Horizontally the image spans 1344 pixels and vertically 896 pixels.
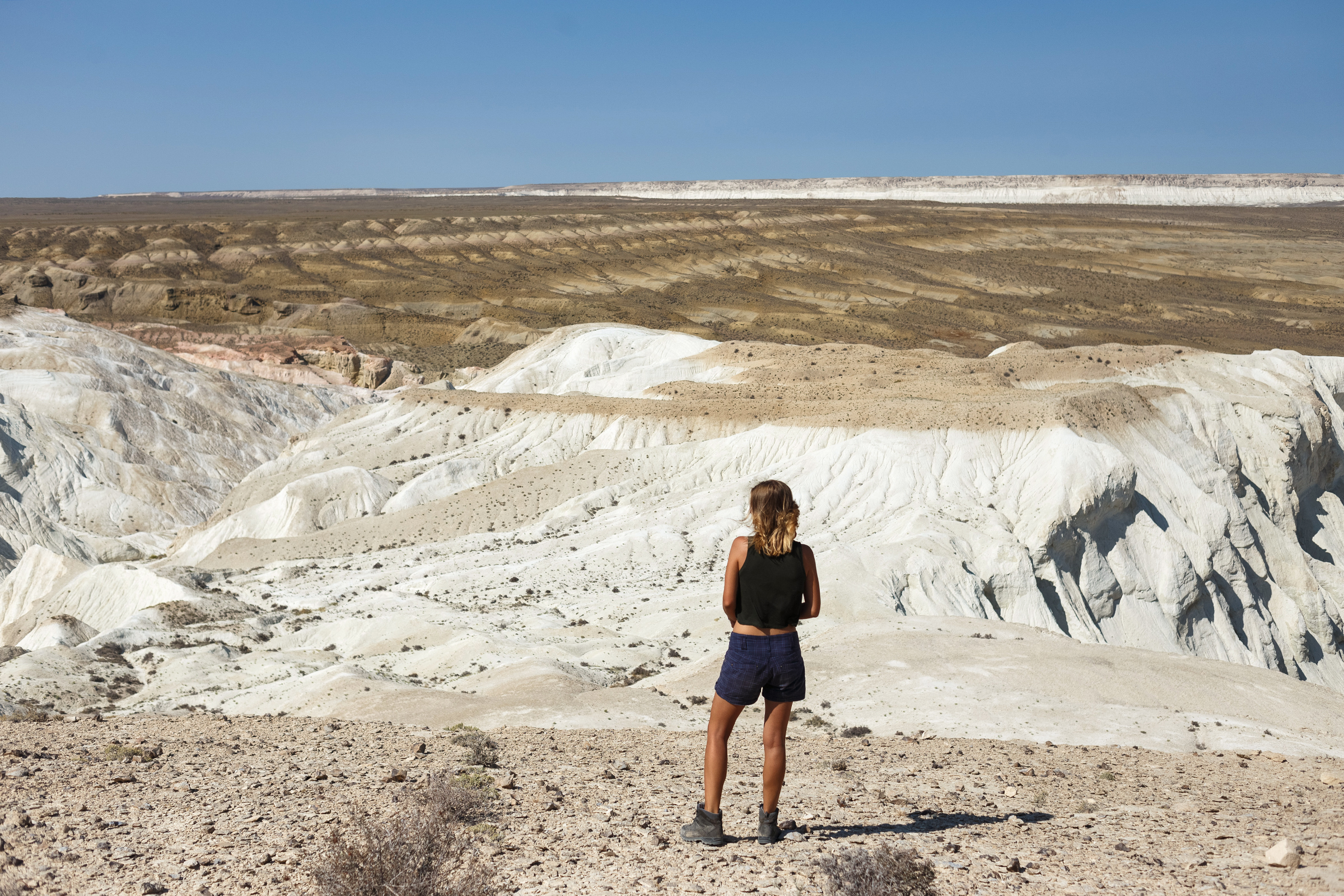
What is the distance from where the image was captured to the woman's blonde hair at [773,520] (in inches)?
240

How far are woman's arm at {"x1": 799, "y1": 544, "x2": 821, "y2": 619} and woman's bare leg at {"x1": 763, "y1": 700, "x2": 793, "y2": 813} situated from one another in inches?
23.1

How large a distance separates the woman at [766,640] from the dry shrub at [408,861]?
52.9 inches

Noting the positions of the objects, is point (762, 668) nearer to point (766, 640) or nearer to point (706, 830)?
point (766, 640)

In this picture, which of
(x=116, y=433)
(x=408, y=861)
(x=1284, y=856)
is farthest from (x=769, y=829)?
(x=116, y=433)

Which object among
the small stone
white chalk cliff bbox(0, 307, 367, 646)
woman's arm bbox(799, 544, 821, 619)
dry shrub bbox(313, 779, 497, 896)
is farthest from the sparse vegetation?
white chalk cliff bbox(0, 307, 367, 646)

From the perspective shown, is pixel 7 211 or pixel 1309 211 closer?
pixel 1309 211

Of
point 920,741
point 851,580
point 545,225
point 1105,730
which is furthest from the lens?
point 545,225

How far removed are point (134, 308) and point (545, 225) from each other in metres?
48.7

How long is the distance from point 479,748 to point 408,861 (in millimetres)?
3571

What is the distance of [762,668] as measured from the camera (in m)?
6.25

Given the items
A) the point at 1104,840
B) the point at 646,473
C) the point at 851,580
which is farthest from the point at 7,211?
the point at 1104,840

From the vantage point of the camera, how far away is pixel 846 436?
30656 millimetres

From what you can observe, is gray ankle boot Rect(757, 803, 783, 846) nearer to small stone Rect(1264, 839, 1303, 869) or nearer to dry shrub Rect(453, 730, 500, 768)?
small stone Rect(1264, 839, 1303, 869)

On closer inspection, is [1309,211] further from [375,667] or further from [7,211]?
[7,211]
